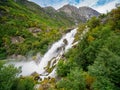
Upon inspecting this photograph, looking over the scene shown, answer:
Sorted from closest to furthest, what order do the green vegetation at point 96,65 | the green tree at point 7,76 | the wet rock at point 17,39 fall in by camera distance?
the green vegetation at point 96,65, the green tree at point 7,76, the wet rock at point 17,39

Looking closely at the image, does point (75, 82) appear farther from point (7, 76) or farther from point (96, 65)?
point (7, 76)

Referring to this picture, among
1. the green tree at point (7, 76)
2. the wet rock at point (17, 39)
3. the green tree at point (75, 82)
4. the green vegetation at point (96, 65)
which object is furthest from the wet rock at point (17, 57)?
the green tree at point (7, 76)

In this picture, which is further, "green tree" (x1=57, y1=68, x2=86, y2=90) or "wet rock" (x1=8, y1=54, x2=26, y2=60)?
"wet rock" (x1=8, y1=54, x2=26, y2=60)

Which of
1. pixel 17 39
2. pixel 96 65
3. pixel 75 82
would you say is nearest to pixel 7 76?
pixel 75 82

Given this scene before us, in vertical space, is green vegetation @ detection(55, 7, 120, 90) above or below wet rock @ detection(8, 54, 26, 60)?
above

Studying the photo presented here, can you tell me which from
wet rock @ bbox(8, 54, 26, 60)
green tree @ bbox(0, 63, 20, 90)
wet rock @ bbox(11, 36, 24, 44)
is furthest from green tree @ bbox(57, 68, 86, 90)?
wet rock @ bbox(11, 36, 24, 44)

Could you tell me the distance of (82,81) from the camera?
53.6 meters

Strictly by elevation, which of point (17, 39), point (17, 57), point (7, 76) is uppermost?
point (17, 39)

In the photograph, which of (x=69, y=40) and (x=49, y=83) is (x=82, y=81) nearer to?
(x=49, y=83)

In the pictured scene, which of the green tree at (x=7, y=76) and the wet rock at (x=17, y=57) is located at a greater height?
the green tree at (x=7, y=76)

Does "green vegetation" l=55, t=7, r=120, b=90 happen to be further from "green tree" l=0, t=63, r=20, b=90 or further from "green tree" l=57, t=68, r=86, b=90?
"green tree" l=0, t=63, r=20, b=90

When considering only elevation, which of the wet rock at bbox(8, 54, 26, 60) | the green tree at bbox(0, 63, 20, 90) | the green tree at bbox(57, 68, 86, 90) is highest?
the green tree at bbox(0, 63, 20, 90)

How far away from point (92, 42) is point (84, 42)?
5.94m

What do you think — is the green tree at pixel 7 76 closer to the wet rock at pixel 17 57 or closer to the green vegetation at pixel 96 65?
the green vegetation at pixel 96 65
